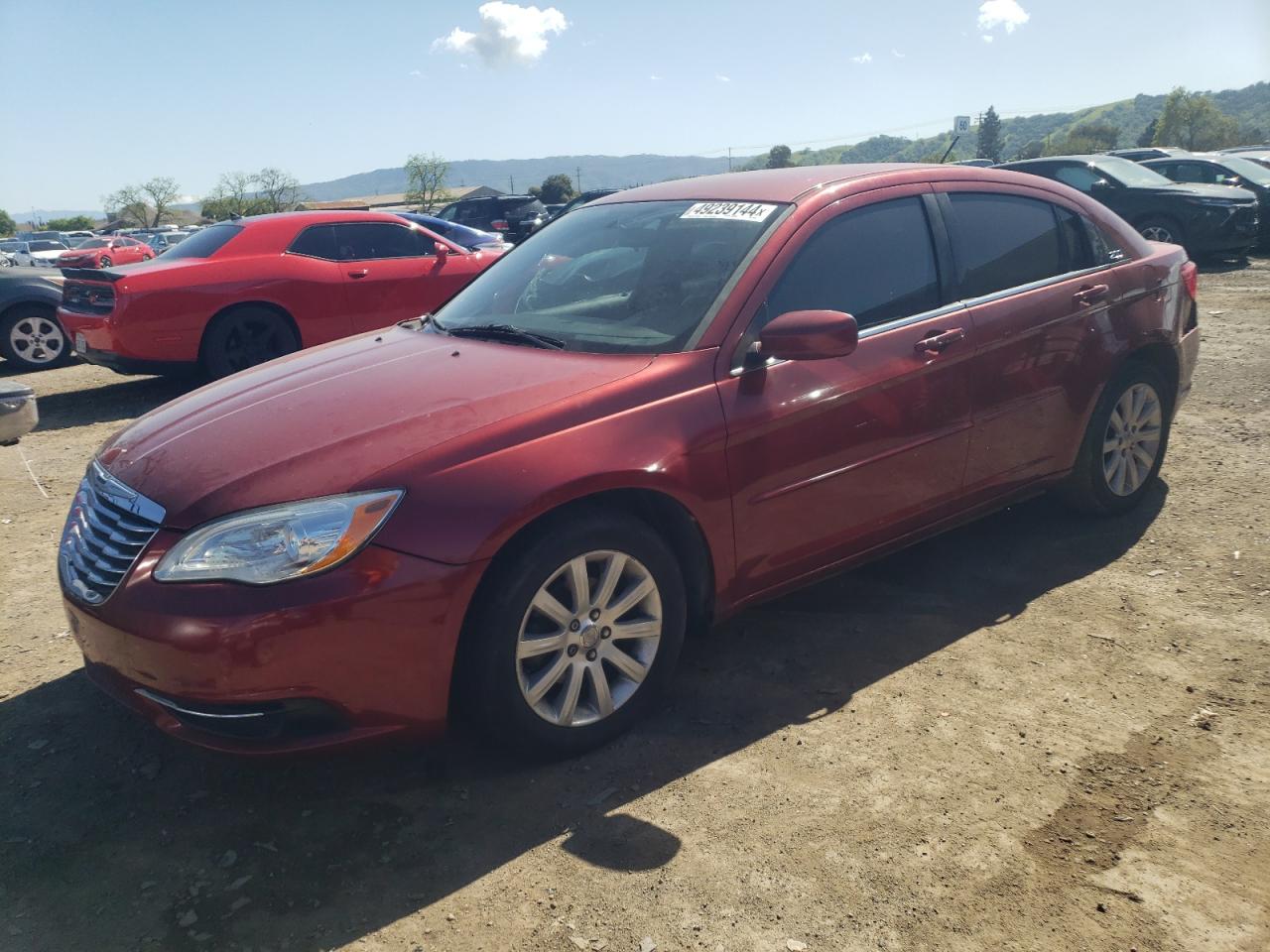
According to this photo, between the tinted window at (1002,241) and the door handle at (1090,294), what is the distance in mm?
129

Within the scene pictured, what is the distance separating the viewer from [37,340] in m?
10.1

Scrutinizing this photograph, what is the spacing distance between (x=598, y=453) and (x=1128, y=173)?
14.6 m

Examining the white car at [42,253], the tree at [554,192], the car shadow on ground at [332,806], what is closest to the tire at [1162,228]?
the car shadow on ground at [332,806]

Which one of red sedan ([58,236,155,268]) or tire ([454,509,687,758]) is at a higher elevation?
red sedan ([58,236,155,268])

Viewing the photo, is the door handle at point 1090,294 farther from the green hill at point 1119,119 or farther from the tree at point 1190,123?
the green hill at point 1119,119

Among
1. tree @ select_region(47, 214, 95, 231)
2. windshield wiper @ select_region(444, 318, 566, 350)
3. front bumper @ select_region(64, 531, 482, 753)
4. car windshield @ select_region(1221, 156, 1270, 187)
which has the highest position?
tree @ select_region(47, 214, 95, 231)

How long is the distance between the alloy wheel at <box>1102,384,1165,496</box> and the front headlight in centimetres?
340

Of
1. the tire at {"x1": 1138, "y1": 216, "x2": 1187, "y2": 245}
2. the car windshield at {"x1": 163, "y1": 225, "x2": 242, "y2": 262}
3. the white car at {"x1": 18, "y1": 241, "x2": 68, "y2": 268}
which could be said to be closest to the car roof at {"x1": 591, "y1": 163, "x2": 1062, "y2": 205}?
the car windshield at {"x1": 163, "y1": 225, "x2": 242, "y2": 262}

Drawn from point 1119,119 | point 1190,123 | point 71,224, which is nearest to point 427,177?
point 71,224

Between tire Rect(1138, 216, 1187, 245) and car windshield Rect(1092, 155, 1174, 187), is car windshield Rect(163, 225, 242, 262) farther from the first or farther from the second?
tire Rect(1138, 216, 1187, 245)

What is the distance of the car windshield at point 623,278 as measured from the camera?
331cm

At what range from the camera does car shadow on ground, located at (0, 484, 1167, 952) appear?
2430 mm

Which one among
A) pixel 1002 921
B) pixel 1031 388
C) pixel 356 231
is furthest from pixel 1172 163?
pixel 1002 921

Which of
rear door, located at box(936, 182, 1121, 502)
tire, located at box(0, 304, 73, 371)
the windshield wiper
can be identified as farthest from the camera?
tire, located at box(0, 304, 73, 371)
